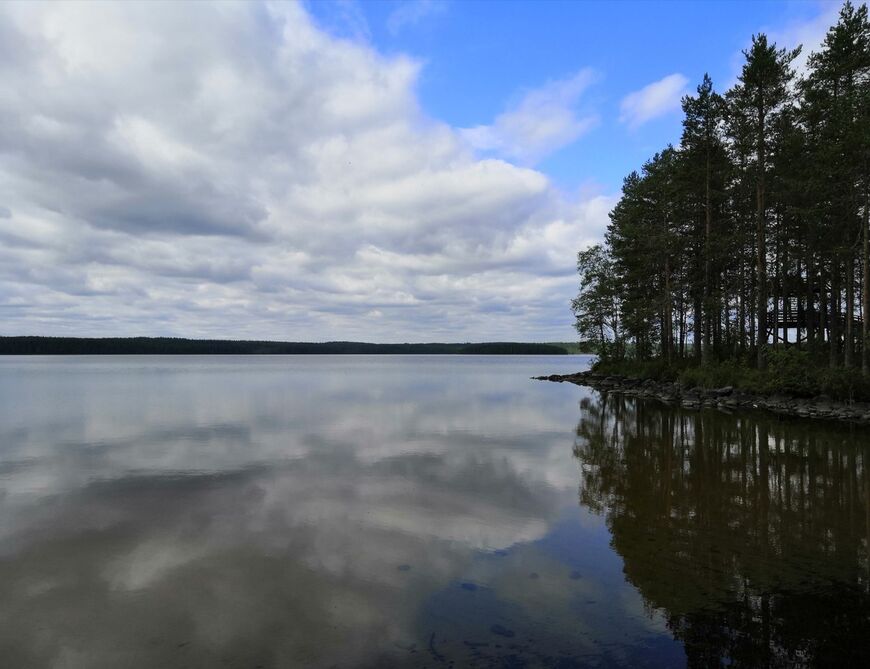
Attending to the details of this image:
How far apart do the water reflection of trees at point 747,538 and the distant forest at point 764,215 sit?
45.8ft

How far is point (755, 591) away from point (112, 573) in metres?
8.75

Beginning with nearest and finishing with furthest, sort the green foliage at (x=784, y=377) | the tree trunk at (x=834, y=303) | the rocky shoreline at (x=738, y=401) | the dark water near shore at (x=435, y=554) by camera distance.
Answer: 1. the dark water near shore at (x=435, y=554)
2. the rocky shoreline at (x=738, y=401)
3. the green foliage at (x=784, y=377)
4. the tree trunk at (x=834, y=303)

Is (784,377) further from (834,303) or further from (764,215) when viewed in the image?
(764,215)

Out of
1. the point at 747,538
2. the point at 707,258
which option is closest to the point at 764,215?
the point at 707,258

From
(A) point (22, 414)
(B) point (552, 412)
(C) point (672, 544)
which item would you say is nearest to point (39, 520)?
(C) point (672, 544)

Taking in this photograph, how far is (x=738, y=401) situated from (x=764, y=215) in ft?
39.3

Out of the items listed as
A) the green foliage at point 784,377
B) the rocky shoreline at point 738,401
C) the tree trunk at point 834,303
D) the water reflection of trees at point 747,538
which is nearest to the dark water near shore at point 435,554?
the water reflection of trees at point 747,538

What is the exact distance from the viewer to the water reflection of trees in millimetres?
5527

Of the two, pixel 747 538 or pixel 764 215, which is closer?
pixel 747 538

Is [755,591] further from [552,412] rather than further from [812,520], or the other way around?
[552,412]

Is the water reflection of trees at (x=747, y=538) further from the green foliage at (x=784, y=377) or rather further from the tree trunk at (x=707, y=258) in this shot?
the tree trunk at (x=707, y=258)

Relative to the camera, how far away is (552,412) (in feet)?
102

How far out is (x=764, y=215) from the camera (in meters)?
32.9

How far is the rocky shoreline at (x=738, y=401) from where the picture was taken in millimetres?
24781
